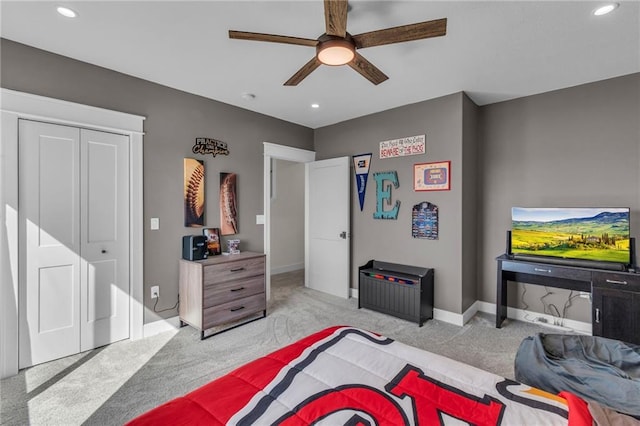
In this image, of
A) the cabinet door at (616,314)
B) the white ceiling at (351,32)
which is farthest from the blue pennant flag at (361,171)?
the cabinet door at (616,314)

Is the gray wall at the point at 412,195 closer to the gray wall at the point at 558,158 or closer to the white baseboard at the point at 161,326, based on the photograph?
the gray wall at the point at 558,158

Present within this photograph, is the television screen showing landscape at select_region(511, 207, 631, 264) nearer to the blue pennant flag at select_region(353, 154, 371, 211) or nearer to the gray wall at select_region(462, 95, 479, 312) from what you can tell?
the gray wall at select_region(462, 95, 479, 312)

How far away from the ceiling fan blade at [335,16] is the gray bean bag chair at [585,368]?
241cm

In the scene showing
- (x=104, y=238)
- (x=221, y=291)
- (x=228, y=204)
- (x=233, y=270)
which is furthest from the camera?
(x=228, y=204)

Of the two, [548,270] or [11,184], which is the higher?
[11,184]

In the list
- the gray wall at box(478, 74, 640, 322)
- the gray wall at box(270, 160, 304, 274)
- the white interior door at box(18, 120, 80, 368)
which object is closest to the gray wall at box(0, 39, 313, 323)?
the white interior door at box(18, 120, 80, 368)

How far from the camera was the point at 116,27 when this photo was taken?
2211mm

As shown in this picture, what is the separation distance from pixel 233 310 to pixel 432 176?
275 cm

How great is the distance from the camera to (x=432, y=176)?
3.59 meters

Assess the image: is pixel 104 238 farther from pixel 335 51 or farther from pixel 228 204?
pixel 335 51

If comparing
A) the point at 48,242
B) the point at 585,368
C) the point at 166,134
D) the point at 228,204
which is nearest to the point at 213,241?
the point at 228,204

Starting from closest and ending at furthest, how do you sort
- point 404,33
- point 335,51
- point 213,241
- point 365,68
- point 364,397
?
point 364,397
point 404,33
point 335,51
point 365,68
point 213,241

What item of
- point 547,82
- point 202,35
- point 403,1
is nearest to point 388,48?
point 403,1

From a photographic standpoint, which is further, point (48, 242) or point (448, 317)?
point (448, 317)
